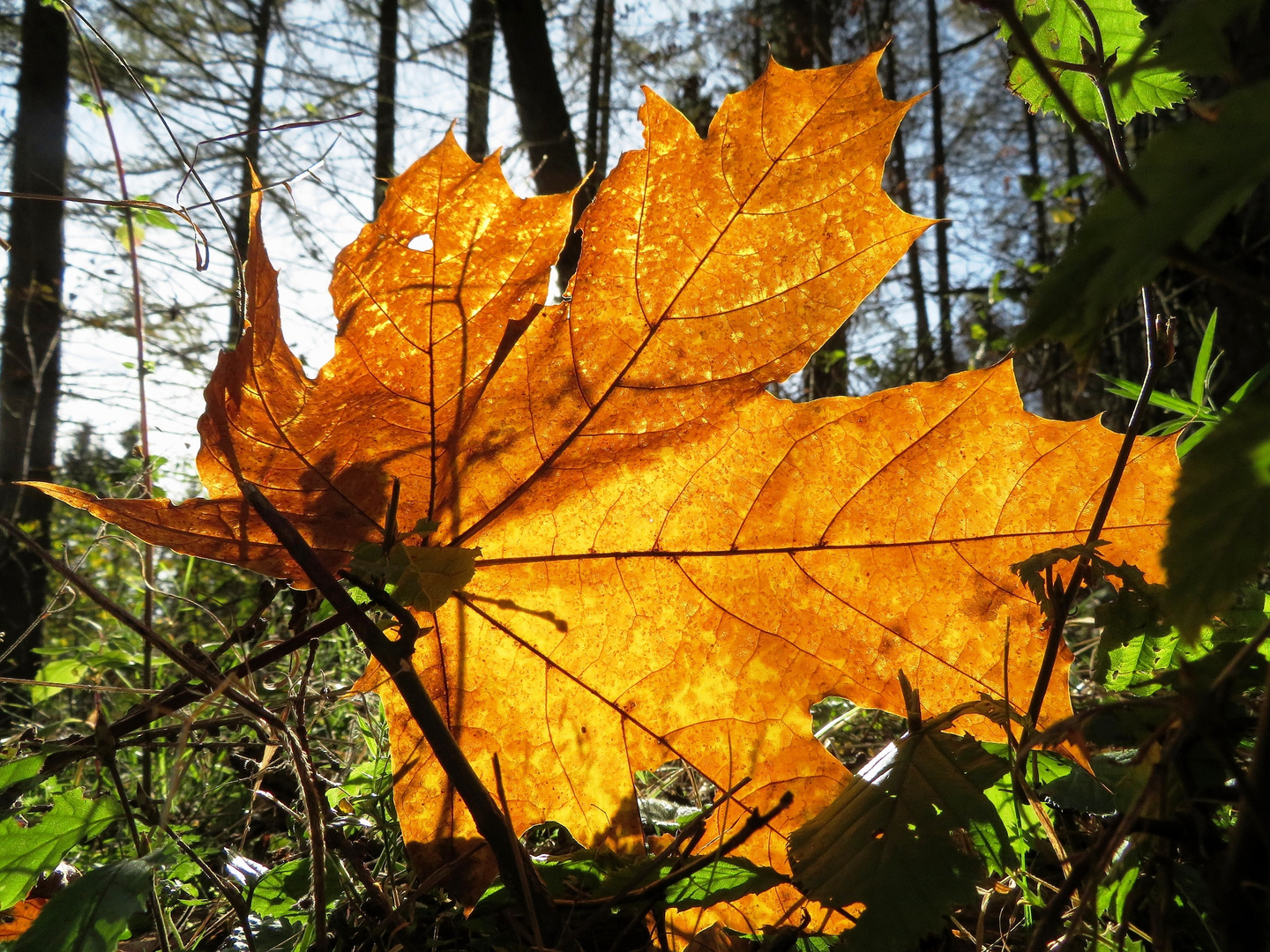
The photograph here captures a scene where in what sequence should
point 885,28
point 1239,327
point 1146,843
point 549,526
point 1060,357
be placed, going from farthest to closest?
point 885,28 → point 1060,357 → point 1239,327 → point 549,526 → point 1146,843

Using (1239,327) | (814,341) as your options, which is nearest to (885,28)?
(1239,327)

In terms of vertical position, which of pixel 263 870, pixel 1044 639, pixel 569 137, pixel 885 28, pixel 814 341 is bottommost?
pixel 263 870

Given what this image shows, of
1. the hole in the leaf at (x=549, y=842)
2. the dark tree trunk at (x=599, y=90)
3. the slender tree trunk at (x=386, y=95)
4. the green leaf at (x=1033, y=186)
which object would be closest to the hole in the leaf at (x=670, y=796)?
the hole in the leaf at (x=549, y=842)

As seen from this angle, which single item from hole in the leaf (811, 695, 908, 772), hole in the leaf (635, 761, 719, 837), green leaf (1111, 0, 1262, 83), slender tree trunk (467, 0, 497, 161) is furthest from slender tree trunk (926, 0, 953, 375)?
green leaf (1111, 0, 1262, 83)

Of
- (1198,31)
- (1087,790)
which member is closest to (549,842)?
(1087,790)

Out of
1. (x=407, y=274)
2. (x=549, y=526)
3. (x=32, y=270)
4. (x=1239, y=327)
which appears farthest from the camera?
(x=32, y=270)

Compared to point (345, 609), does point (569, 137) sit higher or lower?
higher

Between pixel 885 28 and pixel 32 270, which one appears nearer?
pixel 32 270

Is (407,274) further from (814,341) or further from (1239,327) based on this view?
(1239,327)
